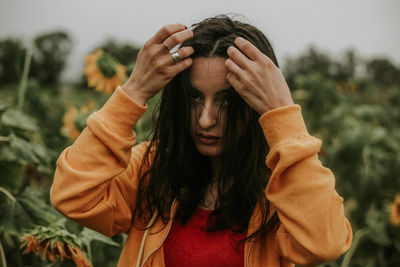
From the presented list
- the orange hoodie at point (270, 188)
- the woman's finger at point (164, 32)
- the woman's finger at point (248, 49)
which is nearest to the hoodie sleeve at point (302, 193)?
the orange hoodie at point (270, 188)

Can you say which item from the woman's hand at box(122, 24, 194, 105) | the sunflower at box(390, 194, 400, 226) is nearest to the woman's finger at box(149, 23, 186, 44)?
the woman's hand at box(122, 24, 194, 105)

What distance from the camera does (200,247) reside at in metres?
0.85

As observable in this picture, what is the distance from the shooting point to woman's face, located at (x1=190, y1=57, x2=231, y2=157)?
31.9 inches

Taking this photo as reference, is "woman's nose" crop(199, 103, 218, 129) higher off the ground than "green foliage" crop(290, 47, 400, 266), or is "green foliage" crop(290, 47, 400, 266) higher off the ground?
"woman's nose" crop(199, 103, 218, 129)

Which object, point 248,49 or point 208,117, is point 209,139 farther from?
point 248,49

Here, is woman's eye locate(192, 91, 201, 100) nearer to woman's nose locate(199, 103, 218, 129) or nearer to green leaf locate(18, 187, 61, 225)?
woman's nose locate(199, 103, 218, 129)

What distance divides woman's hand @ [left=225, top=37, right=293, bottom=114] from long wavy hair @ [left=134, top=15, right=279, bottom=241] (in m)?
0.05

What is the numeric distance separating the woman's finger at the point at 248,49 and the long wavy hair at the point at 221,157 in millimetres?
52

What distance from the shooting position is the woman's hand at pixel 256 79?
770 mm

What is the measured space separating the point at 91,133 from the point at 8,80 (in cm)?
617

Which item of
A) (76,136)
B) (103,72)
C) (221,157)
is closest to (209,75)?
(221,157)

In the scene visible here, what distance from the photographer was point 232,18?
0.93 meters

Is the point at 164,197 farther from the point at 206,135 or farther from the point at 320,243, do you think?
the point at 320,243

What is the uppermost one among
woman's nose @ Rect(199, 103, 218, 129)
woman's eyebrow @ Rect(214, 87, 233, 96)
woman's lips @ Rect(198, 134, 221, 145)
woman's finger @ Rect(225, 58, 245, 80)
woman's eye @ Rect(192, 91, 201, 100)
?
woman's finger @ Rect(225, 58, 245, 80)
